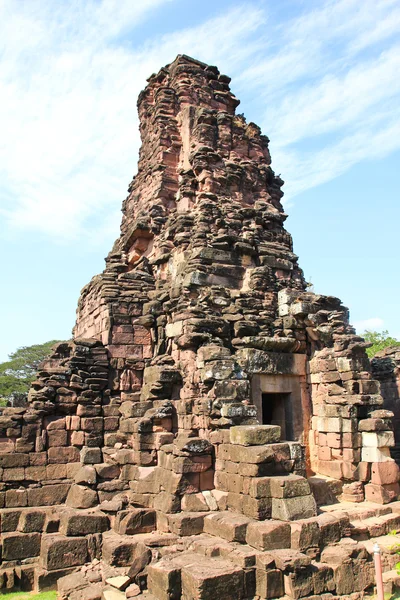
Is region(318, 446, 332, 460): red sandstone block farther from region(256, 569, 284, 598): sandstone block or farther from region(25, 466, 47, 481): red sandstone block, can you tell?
region(25, 466, 47, 481): red sandstone block

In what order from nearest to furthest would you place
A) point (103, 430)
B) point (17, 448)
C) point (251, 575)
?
point (251, 575) → point (17, 448) → point (103, 430)

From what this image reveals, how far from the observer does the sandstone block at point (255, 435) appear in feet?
27.2

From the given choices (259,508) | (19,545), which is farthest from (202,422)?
(19,545)

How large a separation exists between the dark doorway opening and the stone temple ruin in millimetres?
30

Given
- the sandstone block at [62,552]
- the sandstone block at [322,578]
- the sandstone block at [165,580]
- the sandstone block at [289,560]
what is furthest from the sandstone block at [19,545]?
the sandstone block at [322,578]

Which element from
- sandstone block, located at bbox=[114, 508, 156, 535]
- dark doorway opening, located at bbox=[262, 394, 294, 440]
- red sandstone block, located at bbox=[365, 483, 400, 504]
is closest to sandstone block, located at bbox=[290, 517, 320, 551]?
sandstone block, located at bbox=[114, 508, 156, 535]

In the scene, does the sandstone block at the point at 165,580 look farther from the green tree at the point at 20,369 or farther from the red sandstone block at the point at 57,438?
the green tree at the point at 20,369

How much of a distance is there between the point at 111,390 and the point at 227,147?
23.9ft

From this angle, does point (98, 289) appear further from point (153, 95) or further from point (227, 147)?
point (153, 95)

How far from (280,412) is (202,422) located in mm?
2537

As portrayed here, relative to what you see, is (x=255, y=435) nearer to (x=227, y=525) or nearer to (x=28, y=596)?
(x=227, y=525)

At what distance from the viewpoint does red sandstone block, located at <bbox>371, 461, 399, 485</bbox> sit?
10141 mm

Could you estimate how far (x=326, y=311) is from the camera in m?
11.8

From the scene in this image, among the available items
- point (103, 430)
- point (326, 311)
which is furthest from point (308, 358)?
point (103, 430)
